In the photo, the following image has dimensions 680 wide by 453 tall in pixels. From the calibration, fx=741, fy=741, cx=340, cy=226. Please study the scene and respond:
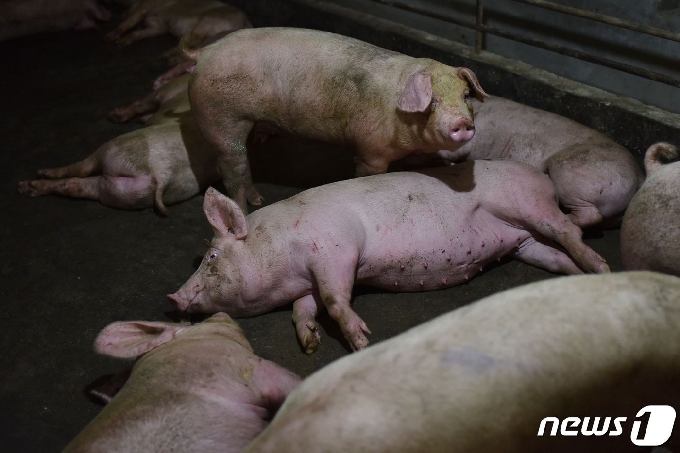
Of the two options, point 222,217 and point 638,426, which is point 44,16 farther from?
point 638,426

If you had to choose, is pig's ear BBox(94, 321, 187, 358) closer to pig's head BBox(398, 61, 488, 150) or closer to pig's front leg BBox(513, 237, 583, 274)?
pig's head BBox(398, 61, 488, 150)

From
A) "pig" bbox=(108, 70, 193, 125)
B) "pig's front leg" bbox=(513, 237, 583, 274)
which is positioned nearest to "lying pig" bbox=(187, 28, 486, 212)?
"pig's front leg" bbox=(513, 237, 583, 274)

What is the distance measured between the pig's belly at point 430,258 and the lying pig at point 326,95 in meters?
0.47

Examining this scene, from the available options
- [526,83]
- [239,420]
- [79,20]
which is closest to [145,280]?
[239,420]

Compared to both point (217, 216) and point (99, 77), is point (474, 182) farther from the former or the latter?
point (99, 77)

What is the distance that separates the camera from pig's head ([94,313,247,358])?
114 inches

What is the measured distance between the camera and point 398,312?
3.63 meters

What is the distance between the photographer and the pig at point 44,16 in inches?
291

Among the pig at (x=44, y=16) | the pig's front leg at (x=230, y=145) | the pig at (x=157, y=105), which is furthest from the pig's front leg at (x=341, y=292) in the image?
the pig at (x=44, y=16)

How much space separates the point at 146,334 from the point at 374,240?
3.75 ft

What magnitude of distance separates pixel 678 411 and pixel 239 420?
1394mm

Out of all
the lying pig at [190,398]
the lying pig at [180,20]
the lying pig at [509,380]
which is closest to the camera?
the lying pig at [509,380]

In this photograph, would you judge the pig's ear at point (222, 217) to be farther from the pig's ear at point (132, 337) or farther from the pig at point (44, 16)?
the pig at point (44, 16)

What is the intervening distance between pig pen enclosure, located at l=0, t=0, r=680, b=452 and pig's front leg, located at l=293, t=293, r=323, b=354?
6 centimetres
